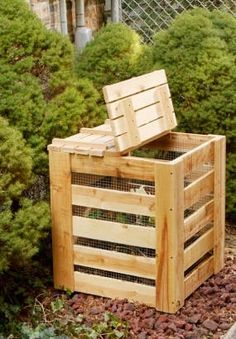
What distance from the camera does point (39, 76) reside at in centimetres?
500

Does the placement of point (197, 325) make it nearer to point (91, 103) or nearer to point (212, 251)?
point (212, 251)

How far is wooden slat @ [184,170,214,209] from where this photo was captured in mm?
4504

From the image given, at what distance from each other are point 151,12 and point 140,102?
3924 mm

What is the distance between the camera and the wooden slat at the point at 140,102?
4.33 meters

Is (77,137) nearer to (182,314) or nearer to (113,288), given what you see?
(113,288)

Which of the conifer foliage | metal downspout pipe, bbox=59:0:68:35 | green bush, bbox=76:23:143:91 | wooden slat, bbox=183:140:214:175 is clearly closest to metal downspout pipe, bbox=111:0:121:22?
metal downspout pipe, bbox=59:0:68:35

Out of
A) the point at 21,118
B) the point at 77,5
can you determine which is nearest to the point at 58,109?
the point at 21,118

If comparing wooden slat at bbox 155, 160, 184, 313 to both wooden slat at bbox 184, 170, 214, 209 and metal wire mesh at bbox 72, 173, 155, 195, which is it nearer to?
wooden slat at bbox 184, 170, 214, 209

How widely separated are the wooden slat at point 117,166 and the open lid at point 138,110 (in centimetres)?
8

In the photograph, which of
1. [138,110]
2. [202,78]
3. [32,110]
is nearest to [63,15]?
[202,78]

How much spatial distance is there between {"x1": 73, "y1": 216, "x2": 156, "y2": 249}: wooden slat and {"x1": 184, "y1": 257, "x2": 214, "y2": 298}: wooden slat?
370 millimetres

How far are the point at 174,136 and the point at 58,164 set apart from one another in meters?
0.82

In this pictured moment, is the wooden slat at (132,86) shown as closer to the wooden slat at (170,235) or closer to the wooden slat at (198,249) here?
the wooden slat at (170,235)

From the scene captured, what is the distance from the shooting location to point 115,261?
14.9 feet
